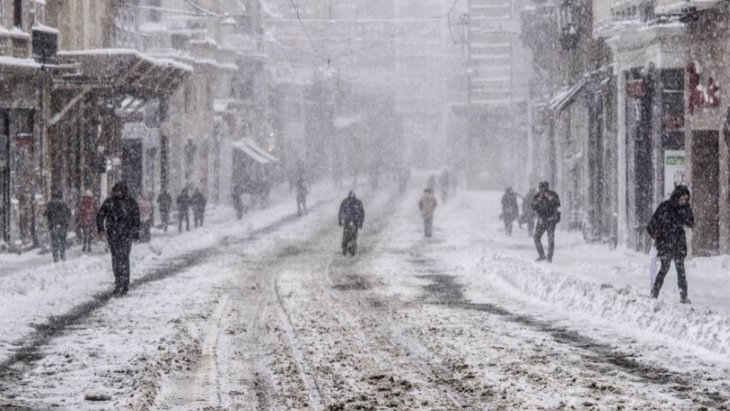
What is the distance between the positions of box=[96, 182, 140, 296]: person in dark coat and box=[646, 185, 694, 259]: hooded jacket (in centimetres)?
791

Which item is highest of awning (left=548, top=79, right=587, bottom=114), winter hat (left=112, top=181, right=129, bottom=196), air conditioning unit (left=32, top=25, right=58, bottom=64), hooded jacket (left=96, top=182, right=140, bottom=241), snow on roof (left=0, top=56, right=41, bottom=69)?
air conditioning unit (left=32, top=25, right=58, bottom=64)

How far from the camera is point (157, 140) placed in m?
49.3

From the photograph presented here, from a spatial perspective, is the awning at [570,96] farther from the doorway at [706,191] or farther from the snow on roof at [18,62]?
the snow on roof at [18,62]

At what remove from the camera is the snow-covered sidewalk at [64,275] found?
1752cm

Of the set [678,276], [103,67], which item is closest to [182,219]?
[103,67]

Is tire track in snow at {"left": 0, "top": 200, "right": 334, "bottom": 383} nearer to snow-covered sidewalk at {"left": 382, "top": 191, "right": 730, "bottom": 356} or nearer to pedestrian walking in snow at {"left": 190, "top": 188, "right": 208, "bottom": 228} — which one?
snow-covered sidewalk at {"left": 382, "top": 191, "right": 730, "bottom": 356}

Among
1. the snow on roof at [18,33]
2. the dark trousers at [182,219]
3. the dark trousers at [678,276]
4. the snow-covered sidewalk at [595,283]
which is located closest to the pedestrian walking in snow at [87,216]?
the snow on roof at [18,33]

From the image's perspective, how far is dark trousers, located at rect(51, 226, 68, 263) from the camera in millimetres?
29230

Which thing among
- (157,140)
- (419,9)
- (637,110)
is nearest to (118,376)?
(637,110)

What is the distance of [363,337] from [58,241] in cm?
1568

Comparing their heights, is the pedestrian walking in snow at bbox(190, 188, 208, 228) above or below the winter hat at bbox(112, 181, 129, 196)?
below

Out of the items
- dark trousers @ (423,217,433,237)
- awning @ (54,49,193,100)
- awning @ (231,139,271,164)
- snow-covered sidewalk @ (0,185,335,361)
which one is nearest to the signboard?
snow-covered sidewalk @ (0,185,335,361)

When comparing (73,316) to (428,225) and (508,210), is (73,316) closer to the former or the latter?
(428,225)

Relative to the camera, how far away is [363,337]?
49.8 feet
